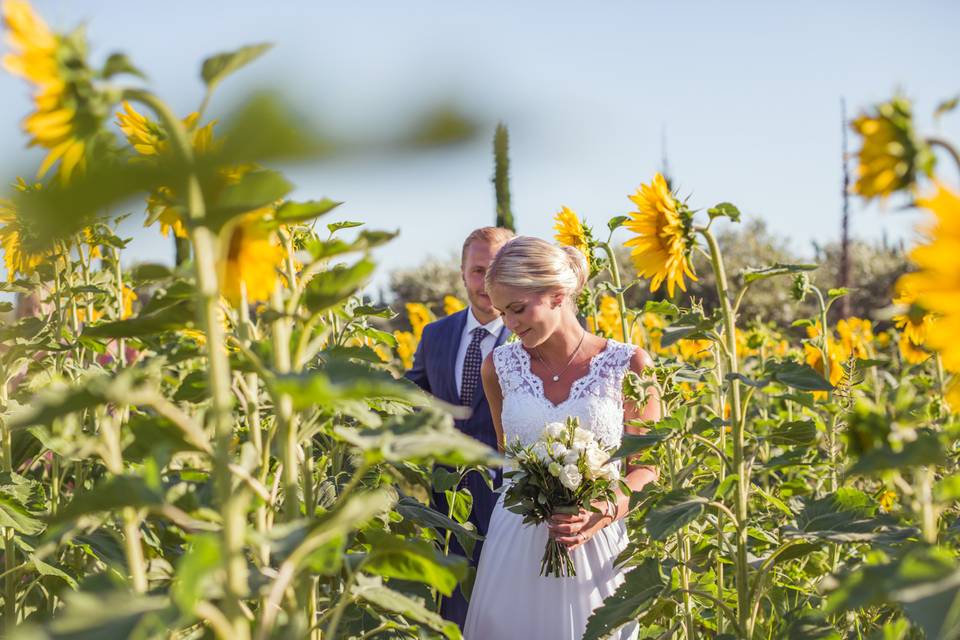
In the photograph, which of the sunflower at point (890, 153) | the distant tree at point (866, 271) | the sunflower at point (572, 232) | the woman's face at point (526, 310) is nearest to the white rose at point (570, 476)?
the woman's face at point (526, 310)

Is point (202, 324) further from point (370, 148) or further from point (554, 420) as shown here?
point (554, 420)

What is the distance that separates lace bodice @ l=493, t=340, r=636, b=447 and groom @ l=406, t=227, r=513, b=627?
1.97 feet

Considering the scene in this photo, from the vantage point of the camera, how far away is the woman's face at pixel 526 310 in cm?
291

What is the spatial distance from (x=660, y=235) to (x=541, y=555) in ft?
4.49

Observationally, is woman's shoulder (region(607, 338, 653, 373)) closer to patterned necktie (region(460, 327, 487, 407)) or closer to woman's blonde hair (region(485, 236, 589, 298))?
woman's blonde hair (region(485, 236, 589, 298))

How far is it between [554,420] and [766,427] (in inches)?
44.8

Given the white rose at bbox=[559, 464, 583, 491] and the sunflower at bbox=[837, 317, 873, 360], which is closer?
the white rose at bbox=[559, 464, 583, 491]

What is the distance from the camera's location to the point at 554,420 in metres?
3.06

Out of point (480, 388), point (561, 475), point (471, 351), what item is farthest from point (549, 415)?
point (471, 351)

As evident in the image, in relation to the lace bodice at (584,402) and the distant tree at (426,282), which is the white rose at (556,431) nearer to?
the lace bodice at (584,402)

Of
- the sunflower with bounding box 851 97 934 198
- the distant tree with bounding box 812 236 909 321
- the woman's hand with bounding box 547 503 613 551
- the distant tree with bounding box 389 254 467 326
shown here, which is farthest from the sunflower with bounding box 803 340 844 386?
the distant tree with bounding box 389 254 467 326

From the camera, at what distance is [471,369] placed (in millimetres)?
3908

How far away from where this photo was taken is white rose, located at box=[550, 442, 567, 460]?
2.46 m

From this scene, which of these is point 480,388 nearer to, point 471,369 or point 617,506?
point 471,369
